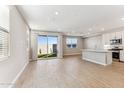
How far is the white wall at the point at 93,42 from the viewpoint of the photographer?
1032 cm

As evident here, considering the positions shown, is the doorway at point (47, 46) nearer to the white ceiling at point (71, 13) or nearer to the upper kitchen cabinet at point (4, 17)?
the white ceiling at point (71, 13)

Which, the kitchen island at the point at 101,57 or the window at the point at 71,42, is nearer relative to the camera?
the kitchen island at the point at 101,57

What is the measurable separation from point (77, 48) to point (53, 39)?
463cm

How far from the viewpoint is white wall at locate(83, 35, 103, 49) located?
1032cm

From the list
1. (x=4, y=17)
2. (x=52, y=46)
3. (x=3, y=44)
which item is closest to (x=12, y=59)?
(x=3, y=44)

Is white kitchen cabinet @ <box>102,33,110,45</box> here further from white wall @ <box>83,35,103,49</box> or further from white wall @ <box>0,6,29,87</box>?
white wall @ <box>0,6,29,87</box>

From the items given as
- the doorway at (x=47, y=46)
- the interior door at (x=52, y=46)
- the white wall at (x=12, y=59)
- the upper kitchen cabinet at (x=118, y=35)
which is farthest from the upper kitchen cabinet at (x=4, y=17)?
the upper kitchen cabinet at (x=118, y=35)

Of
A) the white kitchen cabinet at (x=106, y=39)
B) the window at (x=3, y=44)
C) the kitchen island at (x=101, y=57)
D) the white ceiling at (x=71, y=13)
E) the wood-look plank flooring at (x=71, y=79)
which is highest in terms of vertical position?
the white ceiling at (x=71, y=13)

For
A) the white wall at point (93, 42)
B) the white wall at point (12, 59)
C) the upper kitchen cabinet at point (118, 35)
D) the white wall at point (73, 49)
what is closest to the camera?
the white wall at point (12, 59)

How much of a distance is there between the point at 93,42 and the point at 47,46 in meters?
5.90

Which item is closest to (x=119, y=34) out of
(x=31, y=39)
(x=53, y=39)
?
(x=53, y=39)

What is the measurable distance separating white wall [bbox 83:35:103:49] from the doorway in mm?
4827

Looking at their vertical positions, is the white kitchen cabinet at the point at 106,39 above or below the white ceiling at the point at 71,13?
below

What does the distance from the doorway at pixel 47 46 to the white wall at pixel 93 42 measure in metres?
4.83
